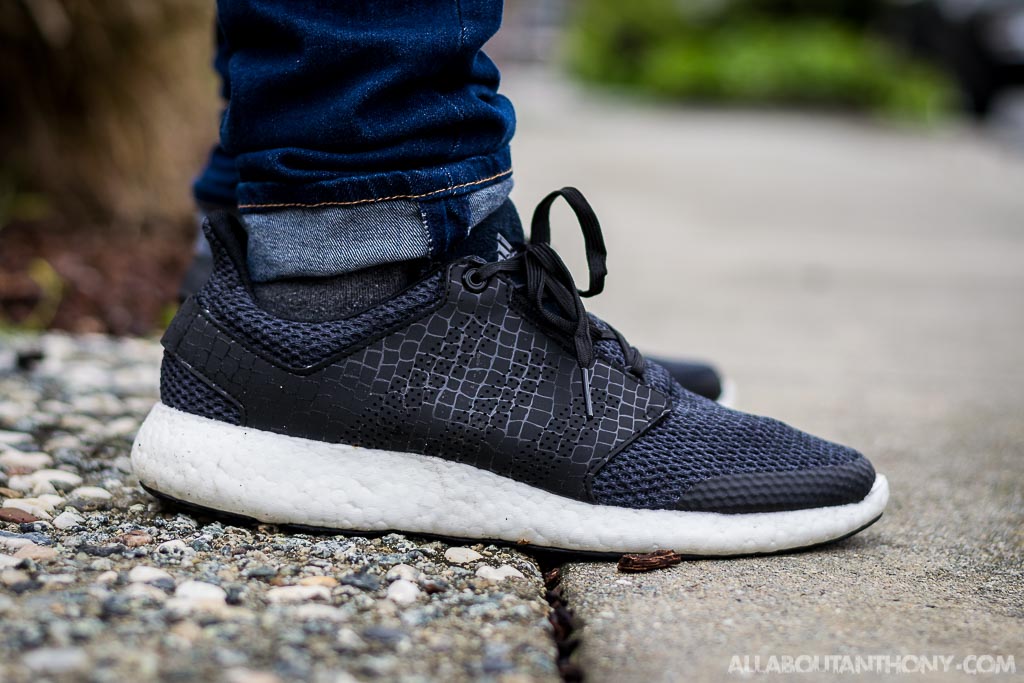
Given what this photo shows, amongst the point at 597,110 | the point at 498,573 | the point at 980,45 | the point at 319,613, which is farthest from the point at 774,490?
the point at 980,45

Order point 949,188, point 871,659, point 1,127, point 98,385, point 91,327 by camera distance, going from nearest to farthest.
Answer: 1. point 871,659
2. point 98,385
3. point 91,327
4. point 1,127
5. point 949,188

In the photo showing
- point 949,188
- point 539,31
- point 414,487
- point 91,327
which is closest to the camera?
point 414,487

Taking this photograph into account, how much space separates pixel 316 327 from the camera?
1.13m

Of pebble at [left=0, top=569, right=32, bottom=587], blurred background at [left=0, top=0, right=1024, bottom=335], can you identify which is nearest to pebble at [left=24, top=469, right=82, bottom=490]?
pebble at [left=0, top=569, right=32, bottom=587]

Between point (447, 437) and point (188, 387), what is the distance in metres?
0.32

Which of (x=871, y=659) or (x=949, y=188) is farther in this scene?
(x=949, y=188)

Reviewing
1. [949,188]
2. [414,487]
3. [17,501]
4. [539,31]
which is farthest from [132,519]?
[539,31]

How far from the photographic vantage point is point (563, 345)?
Result: 3.80ft

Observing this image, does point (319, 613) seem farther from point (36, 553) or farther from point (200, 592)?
point (36, 553)

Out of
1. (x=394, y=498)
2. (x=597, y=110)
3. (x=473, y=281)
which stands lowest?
(x=597, y=110)

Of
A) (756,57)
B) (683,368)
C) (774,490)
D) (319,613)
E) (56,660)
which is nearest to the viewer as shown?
(56,660)

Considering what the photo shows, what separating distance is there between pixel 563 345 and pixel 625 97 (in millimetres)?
9501

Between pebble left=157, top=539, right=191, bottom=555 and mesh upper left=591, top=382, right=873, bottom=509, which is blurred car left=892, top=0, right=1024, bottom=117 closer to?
mesh upper left=591, top=382, right=873, bottom=509

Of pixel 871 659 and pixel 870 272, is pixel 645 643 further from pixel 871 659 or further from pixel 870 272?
pixel 870 272
